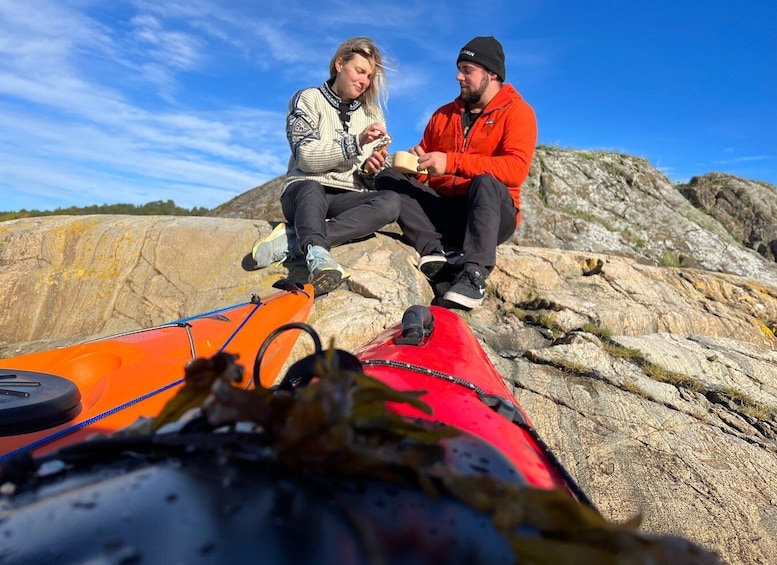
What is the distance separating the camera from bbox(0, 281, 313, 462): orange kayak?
4.93 feet

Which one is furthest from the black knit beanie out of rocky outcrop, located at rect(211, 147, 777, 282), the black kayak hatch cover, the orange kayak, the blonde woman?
the black kayak hatch cover

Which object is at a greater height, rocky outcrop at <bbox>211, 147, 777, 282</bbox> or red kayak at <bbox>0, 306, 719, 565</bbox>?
rocky outcrop at <bbox>211, 147, 777, 282</bbox>

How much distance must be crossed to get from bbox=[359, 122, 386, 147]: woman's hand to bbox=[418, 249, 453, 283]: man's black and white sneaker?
1.04 metres

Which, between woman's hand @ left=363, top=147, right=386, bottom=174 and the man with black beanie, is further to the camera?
woman's hand @ left=363, top=147, right=386, bottom=174

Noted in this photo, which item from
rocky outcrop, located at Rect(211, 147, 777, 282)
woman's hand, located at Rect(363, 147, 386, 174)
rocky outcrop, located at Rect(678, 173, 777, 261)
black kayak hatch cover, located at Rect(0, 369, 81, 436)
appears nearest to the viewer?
black kayak hatch cover, located at Rect(0, 369, 81, 436)

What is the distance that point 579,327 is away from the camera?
388cm

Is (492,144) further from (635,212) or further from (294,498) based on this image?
(635,212)

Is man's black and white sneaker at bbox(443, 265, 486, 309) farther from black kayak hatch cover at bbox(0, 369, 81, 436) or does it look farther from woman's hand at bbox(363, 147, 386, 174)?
black kayak hatch cover at bbox(0, 369, 81, 436)

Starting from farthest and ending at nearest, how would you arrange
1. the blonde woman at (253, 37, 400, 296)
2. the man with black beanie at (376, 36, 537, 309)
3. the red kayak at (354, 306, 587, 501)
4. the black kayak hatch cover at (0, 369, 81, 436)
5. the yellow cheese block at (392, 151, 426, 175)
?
the blonde woman at (253, 37, 400, 296) < the yellow cheese block at (392, 151, 426, 175) < the man with black beanie at (376, 36, 537, 309) < the black kayak hatch cover at (0, 369, 81, 436) < the red kayak at (354, 306, 587, 501)

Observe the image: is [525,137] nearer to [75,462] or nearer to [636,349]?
[636,349]

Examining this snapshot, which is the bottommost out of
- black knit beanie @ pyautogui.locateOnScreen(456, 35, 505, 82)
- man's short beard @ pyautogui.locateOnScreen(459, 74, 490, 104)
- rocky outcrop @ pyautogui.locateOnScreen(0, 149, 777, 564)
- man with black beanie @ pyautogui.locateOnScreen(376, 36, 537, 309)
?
rocky outcrop @ pyautogui.locateOnScreen(0, 149, 777, 564)

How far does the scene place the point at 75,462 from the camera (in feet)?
2.28

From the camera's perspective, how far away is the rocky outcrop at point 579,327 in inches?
85.4

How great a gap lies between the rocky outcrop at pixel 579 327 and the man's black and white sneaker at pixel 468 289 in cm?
35
